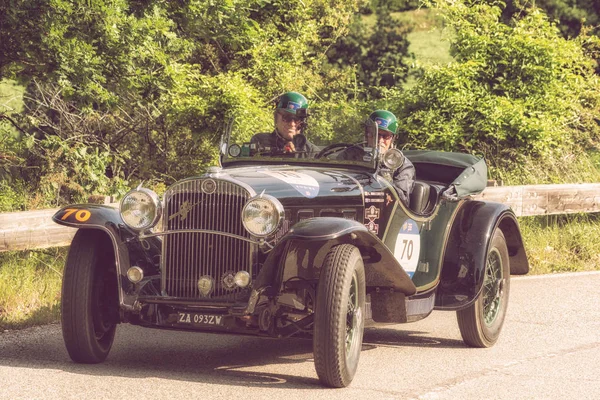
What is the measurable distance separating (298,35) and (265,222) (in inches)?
417

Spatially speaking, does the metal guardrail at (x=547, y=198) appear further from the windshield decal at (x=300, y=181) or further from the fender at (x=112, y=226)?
the fender at (x=112, y=226)

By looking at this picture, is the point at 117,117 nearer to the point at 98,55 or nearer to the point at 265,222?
the point at 98,55

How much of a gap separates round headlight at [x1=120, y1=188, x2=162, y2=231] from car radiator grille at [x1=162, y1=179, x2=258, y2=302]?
0.25ft

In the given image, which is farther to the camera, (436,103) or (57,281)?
(436,103)

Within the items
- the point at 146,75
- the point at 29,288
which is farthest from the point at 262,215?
the point at 146,75

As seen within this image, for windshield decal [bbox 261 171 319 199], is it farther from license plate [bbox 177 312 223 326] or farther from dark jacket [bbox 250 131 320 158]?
license plate [bbox 177 312 223 326]

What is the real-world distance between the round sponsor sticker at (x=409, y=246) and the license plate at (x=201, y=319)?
5.30 ft

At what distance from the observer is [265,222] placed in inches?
253

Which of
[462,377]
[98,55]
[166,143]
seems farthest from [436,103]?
[462,377]

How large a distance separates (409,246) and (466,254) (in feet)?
1.68

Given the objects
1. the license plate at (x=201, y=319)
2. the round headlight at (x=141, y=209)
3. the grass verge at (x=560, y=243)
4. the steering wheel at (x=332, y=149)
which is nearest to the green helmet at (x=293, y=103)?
the steering wheel at (x=332, y=149)

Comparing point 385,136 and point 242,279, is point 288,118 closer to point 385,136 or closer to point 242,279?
point 385,136

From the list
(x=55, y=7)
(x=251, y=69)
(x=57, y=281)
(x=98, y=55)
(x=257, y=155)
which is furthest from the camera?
(x=251, y=69)

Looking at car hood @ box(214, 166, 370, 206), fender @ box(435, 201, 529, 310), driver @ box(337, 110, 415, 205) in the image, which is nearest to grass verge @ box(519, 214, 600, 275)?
fender @ box(435, 201, 529, 310)
